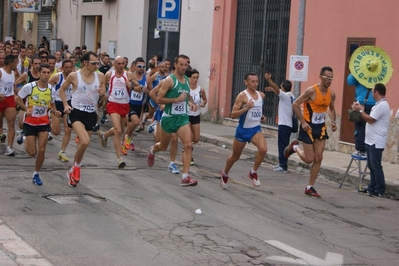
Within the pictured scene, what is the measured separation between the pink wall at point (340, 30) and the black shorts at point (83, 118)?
23.3 feet

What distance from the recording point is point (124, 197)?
1038 cm

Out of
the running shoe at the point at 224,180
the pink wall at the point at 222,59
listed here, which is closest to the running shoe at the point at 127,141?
the running shoe at the point at 224,180

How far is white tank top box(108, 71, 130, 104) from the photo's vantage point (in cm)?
1385

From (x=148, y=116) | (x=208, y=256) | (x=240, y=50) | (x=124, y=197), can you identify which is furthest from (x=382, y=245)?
(x=240, y=50)

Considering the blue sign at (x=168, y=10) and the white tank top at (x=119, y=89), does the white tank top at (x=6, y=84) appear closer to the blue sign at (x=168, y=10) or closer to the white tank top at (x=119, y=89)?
the white tank top at (x=119, y=89)

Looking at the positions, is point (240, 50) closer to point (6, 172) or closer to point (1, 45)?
point (1, 45)

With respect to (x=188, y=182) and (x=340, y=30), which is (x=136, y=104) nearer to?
(x=188, y=182)

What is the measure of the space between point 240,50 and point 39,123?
11.5 metres

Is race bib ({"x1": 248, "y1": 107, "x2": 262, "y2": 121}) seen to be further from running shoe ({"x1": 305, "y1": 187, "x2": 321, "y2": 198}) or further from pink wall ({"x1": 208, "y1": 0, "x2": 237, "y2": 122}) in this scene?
pink wall ({"x1": 208, "y1": 0, "x2": 237, "y2": 122})

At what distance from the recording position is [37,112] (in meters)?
11.7

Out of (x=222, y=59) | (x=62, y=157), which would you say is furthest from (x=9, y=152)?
(x=222, y=59)

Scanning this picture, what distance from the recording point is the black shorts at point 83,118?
37.4 ft

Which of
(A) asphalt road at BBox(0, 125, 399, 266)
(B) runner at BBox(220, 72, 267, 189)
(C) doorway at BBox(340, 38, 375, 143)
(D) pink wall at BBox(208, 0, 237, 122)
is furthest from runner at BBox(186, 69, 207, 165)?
(D) pink wall at BBox(208, 0, 237, 122)

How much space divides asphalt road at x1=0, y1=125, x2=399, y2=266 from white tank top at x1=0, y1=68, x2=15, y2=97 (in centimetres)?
146
